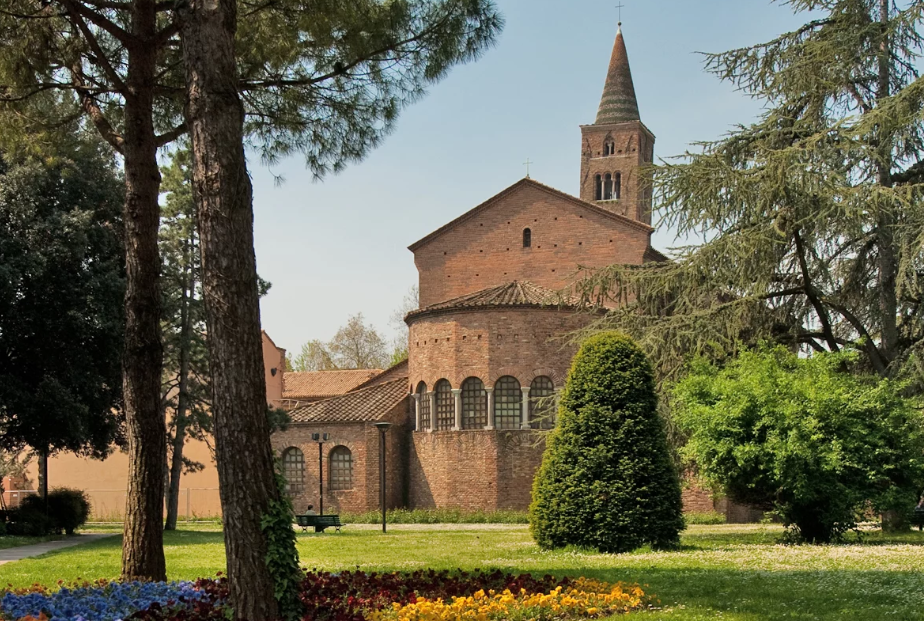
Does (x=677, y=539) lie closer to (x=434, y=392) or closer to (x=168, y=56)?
(x=168, y=56)

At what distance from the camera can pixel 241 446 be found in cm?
760

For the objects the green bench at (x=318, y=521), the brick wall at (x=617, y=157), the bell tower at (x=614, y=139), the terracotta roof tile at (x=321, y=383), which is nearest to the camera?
the green bench at (x=318, y=521)

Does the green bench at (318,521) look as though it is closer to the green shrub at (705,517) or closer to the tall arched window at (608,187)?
the green shrub at (705,517)

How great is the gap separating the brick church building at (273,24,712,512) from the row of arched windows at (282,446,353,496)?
0.15 feet

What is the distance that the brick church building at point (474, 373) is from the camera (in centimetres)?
3194

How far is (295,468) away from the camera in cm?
3581

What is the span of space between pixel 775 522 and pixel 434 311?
498 inches

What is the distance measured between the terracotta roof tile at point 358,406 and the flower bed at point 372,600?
2456cm

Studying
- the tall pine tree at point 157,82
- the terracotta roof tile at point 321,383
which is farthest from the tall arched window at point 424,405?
the tall pine tree at point 157,82

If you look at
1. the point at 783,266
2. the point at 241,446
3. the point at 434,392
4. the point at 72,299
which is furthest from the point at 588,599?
the point at 434,392

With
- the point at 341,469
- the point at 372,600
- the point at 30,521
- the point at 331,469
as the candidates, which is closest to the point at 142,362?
the point at 372,600

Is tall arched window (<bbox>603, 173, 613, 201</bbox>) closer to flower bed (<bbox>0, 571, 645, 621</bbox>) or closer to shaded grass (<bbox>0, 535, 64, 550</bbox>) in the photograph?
shaded grass (<bbox>0, 535, 64, 550</bbox>)

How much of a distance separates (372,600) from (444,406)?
24.3 metres

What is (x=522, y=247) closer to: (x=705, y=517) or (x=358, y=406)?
(x=358, y=406)
